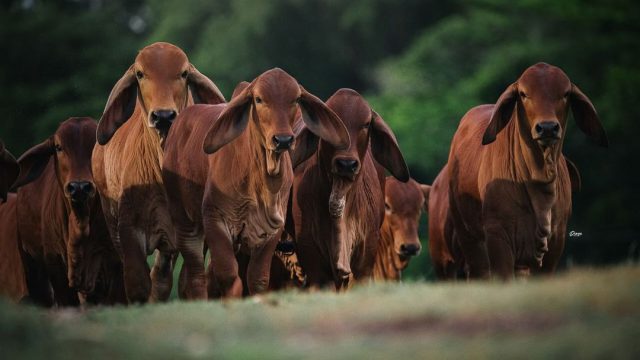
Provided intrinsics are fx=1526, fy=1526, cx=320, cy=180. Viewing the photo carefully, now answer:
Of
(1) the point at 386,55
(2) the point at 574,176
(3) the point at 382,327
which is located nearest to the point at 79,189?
(2) the point at 574,176

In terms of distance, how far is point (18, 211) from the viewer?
51.8 ft

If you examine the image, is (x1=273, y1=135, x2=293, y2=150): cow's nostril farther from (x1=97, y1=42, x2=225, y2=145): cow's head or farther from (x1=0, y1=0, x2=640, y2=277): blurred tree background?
(x1=0, y1=0, x2=640, y2=277): blurred tree background

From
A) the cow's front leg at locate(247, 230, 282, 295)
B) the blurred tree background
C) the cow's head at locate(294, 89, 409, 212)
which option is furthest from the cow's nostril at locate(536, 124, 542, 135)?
the blurred tree background

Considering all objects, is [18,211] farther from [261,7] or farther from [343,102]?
[261,7]

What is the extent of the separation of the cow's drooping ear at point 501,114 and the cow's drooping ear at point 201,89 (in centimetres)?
259

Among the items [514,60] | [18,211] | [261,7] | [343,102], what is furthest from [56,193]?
[261,7]

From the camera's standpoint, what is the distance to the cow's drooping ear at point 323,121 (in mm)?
12852

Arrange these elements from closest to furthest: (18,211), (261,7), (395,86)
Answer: (18,211) → (395,86) → (261,7)

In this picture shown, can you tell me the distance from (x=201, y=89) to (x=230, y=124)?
2209 millimetres

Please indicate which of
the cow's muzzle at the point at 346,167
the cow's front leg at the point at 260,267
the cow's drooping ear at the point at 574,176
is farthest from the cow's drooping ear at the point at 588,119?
the cow's front leg at the point at 260,267

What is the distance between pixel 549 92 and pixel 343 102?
1.90 metres

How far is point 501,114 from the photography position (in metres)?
13.8

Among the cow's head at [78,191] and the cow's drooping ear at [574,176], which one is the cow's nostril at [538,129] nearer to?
the cow's drooping ear at [574,176]

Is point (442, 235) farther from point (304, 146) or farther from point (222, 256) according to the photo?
point (222, 256)
